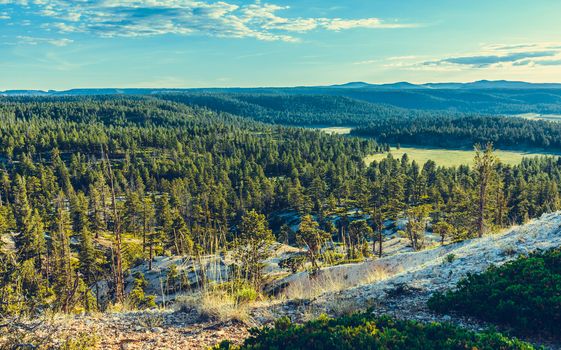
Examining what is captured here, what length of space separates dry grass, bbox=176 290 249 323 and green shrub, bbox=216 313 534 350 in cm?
169

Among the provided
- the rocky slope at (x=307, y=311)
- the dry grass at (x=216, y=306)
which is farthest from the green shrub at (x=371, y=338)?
the dry grass at (x=216, y=306)

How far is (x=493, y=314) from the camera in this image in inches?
419

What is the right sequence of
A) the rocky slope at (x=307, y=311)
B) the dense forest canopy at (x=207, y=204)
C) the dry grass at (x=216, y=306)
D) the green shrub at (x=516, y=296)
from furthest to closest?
the dense forest canopy at (x=207, y=204) → the dry grass at (x=216, y=306) → the green shrub at (x=516, y=296) → the rocky slope at (x=307, y=311)

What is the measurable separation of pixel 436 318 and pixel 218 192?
4364 inches

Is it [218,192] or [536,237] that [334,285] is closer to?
[536,237]

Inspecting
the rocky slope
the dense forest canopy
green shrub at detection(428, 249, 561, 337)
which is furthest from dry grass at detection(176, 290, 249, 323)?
green shrub at detection(428, 249, 561, 337)

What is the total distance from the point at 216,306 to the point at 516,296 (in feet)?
28.3

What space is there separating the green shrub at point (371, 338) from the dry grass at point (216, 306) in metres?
1.69

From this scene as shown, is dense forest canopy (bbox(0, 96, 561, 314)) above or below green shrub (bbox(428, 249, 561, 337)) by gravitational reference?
below

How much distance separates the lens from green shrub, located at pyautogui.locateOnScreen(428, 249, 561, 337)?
32.6 feet

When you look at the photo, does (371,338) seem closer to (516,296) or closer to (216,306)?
(216,306)

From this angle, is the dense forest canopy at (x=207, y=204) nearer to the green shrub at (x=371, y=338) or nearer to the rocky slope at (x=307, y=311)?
the rocky slope at (x=307, y=311)

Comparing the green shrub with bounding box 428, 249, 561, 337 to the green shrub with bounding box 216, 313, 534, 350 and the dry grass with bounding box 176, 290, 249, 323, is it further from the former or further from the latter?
the dry grass with bounding box 176, 290, 249, 323

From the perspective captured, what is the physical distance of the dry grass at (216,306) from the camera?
35.3 ft
